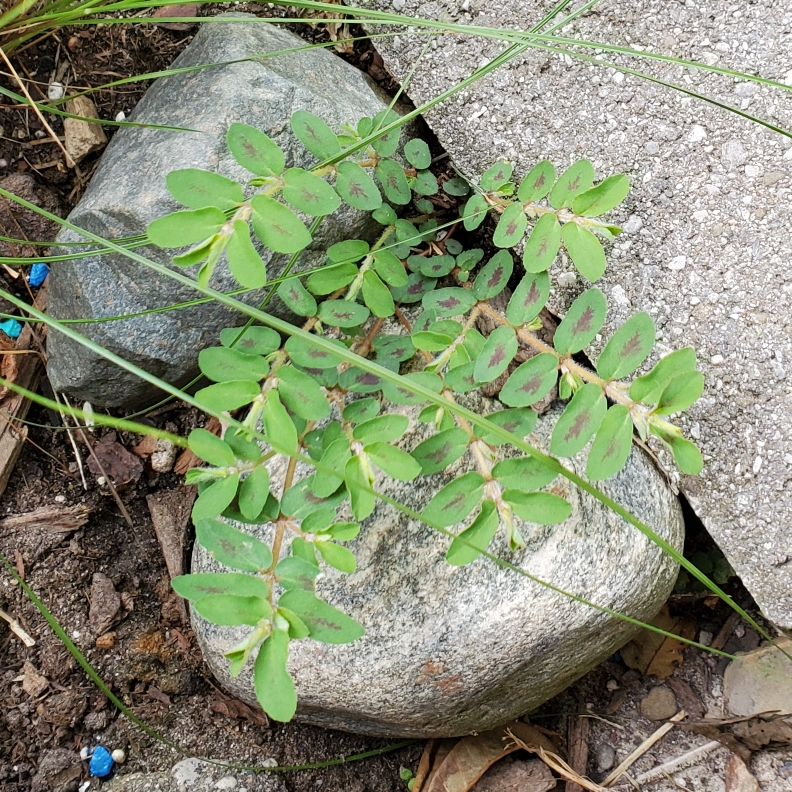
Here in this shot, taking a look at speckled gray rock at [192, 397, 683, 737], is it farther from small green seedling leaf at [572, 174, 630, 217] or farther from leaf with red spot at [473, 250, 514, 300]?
small green seedling leaf at [572, 174, 630, 217]

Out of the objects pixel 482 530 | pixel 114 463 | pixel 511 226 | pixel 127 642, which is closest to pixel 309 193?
pixel 511 226

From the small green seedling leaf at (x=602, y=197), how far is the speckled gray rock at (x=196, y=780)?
5.33 ft

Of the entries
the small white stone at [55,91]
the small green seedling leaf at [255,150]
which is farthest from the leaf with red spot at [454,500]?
the small white stone at [55,91]

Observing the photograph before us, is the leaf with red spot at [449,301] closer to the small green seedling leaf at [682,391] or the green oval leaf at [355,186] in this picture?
the green oval leaf at [355,186]

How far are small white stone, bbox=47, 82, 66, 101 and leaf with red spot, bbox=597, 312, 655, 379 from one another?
1680 mm

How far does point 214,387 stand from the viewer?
1.47 metres

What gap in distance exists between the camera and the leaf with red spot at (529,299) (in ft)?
5.13

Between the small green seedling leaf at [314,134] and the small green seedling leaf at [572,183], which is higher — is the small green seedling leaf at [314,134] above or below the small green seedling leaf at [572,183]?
above

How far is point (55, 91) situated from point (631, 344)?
1.72m

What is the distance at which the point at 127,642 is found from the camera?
209 cm

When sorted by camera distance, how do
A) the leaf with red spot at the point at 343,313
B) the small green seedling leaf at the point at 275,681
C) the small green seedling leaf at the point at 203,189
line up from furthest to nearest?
the leaf with red spot at the point at 343,313, the small green seedling leaf at the point at 203,189, the small green seedling leaf at the point at 275,681

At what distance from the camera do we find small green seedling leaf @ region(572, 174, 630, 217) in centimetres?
147

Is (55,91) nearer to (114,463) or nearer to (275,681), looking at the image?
(114,463)

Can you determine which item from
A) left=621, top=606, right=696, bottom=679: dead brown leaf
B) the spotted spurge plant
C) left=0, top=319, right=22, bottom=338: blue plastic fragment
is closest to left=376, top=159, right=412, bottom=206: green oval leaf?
the spotted spurge plant
